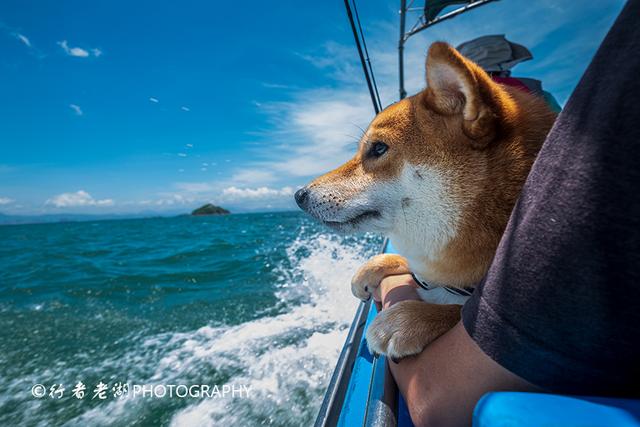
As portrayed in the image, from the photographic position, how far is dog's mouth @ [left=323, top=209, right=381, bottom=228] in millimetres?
1820

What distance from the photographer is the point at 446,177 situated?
1.43 meters

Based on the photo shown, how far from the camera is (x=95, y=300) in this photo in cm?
697

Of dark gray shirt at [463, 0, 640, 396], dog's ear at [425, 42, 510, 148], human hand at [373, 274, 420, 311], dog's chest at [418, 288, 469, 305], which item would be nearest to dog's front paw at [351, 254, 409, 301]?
human hand at [373, 274, 420, 311]

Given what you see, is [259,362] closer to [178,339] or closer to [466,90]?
[178,339]

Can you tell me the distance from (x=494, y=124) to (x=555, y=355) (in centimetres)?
99

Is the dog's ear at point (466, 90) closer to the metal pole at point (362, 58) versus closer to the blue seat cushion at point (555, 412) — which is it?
the blue seat cushion at point (555, 412)

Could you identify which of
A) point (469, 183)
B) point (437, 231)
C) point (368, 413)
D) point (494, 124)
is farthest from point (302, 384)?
point (494, 124)

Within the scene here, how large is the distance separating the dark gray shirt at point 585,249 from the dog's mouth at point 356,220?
3.46 feet

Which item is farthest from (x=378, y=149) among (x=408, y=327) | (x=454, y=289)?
(x=408, y=327)

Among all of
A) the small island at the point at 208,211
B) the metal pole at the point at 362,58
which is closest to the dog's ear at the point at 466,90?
the metal pole at the point at 362,58

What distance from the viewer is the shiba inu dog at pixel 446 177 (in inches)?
51.0

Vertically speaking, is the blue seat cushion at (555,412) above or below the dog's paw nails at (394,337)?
above

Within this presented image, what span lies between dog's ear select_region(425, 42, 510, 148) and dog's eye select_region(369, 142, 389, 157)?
0.39 metres

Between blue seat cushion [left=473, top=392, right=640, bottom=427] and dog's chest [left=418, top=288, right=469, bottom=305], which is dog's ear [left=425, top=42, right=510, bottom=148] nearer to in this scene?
dog's chest [left=418, top=288, right=469, bottom=305]
